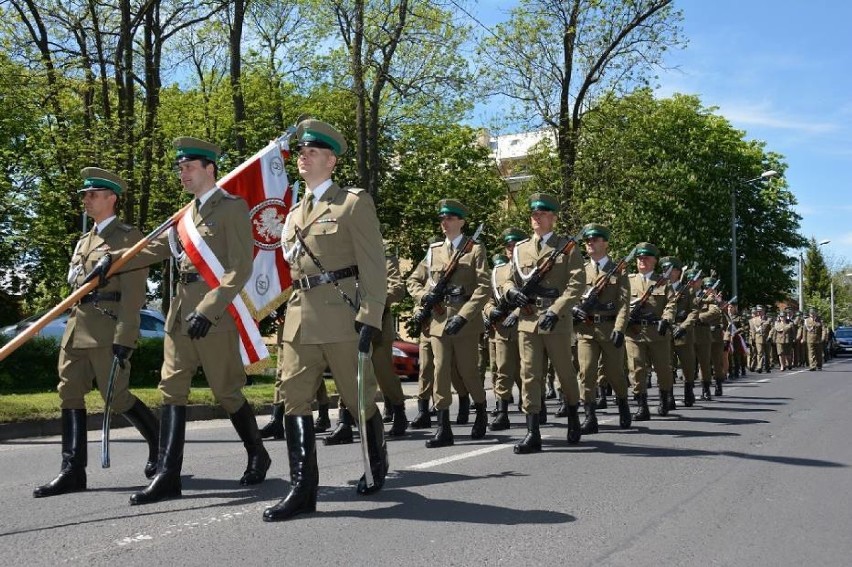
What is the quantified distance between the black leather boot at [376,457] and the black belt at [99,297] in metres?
2.00

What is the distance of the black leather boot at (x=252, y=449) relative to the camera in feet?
20.5

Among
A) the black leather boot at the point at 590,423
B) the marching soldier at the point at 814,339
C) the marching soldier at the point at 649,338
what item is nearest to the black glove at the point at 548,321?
the black leather boot at the point at 590,423

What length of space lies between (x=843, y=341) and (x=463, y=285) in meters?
43.5

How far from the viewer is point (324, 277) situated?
538 cm

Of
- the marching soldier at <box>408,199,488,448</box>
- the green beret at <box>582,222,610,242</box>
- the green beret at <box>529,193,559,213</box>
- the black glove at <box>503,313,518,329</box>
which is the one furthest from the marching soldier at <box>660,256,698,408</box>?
the green beret at <box>529,193,559,213</box>

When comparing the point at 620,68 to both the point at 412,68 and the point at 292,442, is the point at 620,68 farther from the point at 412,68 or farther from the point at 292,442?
the point at 292,442

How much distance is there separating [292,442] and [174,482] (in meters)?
1.01

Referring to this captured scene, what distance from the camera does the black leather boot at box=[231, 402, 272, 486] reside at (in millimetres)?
6258

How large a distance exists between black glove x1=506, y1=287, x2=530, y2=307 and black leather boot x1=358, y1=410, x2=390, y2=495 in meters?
2.54

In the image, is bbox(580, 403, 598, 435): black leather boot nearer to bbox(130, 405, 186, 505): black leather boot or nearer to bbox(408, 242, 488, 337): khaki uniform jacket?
bbox(408, 242, 488, 337): khaki uniform jacket

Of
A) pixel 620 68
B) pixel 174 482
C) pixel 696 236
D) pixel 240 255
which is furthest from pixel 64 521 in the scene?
pixel 696 236

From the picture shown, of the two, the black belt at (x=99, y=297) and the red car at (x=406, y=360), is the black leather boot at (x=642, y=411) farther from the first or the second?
the red car at (x=406, y=360)

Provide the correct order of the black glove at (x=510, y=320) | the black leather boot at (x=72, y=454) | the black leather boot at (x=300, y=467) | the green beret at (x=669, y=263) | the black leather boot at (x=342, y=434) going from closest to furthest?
the black leather boot at (x=300, y=467)
the black leather boot at (x=72, y=454)
the black leather boot at (x=342, y=434)
the black glove at (x=510, y=320)
the green beret at (x=669, y=263)

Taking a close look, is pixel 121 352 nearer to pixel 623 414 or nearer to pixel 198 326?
pixel 198 326
